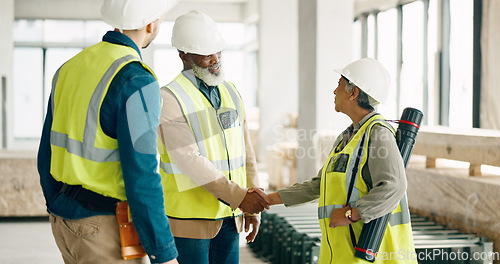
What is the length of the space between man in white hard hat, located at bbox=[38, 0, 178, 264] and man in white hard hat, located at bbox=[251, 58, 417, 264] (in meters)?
1.00

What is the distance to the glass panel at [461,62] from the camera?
35.1ft

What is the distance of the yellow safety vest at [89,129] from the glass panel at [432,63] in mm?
10691

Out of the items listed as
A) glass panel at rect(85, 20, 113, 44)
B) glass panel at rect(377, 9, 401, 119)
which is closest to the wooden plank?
glass panel at rect(377, 9, 401, 119)

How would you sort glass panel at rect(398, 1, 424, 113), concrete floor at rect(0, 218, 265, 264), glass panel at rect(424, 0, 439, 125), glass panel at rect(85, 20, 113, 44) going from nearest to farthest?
concrete floor at rect(0, 218, 265, 264)
glass panel at rect(424, 0, 439, 125)
glass panel at rect(398, 1, 424, 113)
glass panel at rect(85, 20, 113, 44)

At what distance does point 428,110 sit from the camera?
12.7m

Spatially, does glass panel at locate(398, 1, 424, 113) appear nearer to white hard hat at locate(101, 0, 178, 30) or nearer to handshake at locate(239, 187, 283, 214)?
handshake at locate(239, 187, 283, 214)

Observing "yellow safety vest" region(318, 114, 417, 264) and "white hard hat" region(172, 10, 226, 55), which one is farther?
"white hard hat" region(172, 10, 226, 55)

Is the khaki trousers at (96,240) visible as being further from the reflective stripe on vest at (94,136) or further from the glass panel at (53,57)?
the glass panel at (53,57)

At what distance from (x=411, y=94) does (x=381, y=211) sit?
11.5m

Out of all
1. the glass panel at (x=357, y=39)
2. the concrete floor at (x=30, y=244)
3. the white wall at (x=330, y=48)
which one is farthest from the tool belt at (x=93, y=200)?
the glass panel at (x=357, y=39)

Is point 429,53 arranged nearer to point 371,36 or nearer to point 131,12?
point 371,36

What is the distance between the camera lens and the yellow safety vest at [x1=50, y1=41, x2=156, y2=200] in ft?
6.38

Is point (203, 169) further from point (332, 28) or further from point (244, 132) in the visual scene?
point (332, 28)

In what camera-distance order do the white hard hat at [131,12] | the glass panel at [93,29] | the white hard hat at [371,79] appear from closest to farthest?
the white hard hat at [131,12] < the white hard hat at [371,79] < the glass panel at [93,29]
